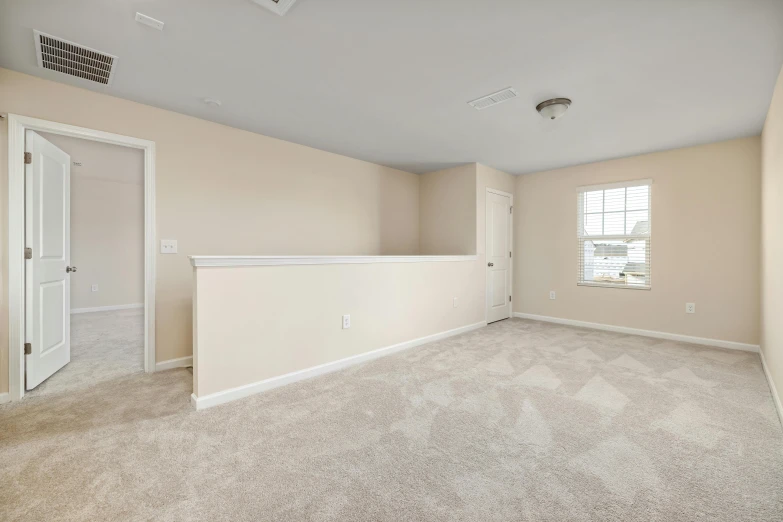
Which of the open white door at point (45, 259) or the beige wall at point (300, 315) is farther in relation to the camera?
the open white door at point (45, 259)

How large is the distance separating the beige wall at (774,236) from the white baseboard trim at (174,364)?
4603 mm

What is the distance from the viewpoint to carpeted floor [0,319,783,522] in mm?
1401

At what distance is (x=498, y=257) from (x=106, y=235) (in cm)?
696

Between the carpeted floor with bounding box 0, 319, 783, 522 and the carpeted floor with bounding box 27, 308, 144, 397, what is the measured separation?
22 centimetres

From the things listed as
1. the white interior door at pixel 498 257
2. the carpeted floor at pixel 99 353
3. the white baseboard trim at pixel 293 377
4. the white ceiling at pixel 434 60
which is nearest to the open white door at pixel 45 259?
the carpeted floor at pixel 99 353

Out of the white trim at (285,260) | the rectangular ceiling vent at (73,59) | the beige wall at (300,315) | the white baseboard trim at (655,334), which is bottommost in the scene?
the white baseboard trim at (655,334)

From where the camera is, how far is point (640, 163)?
422 cm

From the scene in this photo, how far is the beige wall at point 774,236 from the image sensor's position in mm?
2260

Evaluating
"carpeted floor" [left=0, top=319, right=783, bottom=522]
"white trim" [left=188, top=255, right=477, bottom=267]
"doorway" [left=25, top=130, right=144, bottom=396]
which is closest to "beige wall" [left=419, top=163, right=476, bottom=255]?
"white trim" [left=188, top=255, right=477, bottom=267]

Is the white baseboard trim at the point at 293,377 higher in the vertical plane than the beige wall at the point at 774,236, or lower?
lower

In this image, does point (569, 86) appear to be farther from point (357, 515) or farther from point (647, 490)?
point (357, 515)

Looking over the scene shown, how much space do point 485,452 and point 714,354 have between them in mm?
3360

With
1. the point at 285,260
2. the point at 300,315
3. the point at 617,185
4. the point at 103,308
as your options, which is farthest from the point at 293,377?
the point at 103,308

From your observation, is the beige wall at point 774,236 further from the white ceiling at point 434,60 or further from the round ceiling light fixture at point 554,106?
the round ceiling light fixture at point 554,106
